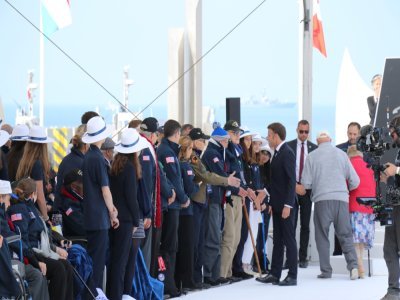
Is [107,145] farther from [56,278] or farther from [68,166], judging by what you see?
[56,278]

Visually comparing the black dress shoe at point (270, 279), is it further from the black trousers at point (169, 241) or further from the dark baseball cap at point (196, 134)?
the dark baseball cap at point (196, 134)

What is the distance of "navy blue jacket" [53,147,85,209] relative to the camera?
11.4m

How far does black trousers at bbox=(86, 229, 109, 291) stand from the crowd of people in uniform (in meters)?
0.01

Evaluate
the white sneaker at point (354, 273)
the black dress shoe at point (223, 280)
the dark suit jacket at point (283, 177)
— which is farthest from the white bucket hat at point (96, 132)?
the white sneaker at point (354, 273)

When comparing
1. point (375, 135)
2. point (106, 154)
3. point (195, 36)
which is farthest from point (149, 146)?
point (195, 36)

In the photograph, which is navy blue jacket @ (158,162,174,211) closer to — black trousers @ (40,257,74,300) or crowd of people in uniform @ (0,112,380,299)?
crowd of people in uniform @ (0,112,380,299)

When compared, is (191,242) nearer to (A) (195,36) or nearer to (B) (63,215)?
(B) (63,215)

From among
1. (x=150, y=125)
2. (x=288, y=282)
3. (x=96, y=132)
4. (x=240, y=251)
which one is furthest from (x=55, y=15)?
(x=96, y=132)

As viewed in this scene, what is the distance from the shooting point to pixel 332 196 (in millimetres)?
14195

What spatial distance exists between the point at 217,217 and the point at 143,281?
1.75m

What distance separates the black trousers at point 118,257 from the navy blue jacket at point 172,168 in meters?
1.09

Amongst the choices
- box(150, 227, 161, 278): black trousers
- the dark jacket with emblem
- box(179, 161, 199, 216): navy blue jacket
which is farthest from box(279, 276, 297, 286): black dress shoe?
box(150, 227, 161, 278): black trousers

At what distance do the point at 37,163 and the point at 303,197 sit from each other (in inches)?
193

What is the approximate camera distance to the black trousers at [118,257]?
11.3 meters
